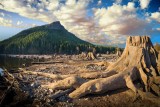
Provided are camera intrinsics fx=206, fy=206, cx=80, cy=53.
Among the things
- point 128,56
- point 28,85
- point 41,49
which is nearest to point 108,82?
point 128,56

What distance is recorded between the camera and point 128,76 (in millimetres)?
19312

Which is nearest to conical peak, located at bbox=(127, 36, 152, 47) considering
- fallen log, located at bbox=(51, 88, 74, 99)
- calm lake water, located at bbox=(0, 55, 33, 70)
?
fallen log, located at bbox=(51, 88, 74, 99)

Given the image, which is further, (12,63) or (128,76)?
(12,63)

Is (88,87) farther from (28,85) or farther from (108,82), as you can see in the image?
(28,85)

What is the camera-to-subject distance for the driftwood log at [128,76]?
1792cm

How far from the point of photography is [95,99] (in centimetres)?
1742

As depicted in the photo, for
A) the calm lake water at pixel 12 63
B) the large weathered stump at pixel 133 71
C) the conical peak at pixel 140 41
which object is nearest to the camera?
the large weathered stump at pixel 133 71

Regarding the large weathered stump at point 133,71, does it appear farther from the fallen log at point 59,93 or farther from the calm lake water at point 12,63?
the calm lake water at point 12,63

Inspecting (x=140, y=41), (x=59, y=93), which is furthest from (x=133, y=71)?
(x=59, y=93)

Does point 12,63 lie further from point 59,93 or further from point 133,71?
point 133,71

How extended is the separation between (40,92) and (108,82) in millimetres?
6140

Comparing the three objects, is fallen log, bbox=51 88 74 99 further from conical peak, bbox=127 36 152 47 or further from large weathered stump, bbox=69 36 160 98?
conical peak, bbox=127 36 152 47

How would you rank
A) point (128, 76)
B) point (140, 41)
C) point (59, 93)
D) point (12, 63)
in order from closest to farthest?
1. point (59, 93)
2. point (128, 76)
3. point (140, 41)
4. point (12, 63)

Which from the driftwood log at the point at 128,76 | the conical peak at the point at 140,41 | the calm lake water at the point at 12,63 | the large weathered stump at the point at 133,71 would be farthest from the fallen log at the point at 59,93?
the calm lake water at the point at 12,63
